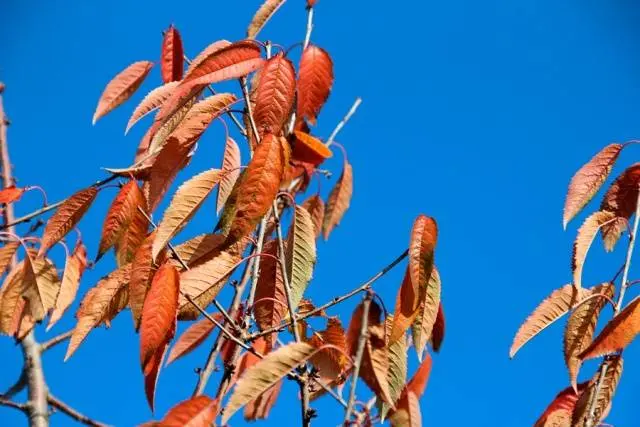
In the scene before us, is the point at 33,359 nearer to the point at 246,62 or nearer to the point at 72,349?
the point at 72,349

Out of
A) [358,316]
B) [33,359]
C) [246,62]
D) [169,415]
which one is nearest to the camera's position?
[169,415]

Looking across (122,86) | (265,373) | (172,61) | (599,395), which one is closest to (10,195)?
(122,86)

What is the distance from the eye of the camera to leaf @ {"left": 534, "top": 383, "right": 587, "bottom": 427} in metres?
1.49

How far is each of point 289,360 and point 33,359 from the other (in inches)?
75.7

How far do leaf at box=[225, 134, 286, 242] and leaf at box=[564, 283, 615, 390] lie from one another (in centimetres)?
61

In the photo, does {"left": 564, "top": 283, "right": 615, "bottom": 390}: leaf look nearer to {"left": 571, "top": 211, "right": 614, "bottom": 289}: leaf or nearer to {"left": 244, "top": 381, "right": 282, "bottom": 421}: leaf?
{"left": 571, "top": 211, "right": 614, "bottom": 289}: leaf

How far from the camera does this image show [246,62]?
4.44ft

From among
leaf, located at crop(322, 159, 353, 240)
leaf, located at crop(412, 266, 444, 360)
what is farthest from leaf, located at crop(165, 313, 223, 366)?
leaf, located at crop(412, 266, 444, 360)

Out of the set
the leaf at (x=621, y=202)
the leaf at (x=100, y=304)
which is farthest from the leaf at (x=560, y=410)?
the leaf at (x=100, y=304)

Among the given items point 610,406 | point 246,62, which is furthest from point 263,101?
point 610,406

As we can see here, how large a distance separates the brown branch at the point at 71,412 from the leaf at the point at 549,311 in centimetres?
138

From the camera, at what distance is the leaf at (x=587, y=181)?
5.08 feet

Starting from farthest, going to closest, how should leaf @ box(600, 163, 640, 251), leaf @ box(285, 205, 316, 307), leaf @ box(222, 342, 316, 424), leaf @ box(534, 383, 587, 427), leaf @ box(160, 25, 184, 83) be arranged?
leaf @ box(160, 25, 184, 83), leaf @ box(600, 163, 640, 251), leaf @ box(534, 383, 587, 427), leaf @ box(285, 205, 316, 307), leaf @ box(222, 342, 316, 424)

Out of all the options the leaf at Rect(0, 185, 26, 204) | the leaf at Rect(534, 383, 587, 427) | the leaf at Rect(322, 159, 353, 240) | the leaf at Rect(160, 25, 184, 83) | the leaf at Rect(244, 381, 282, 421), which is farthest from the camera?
the leaf at Rect(322, 159, 353, 240)
